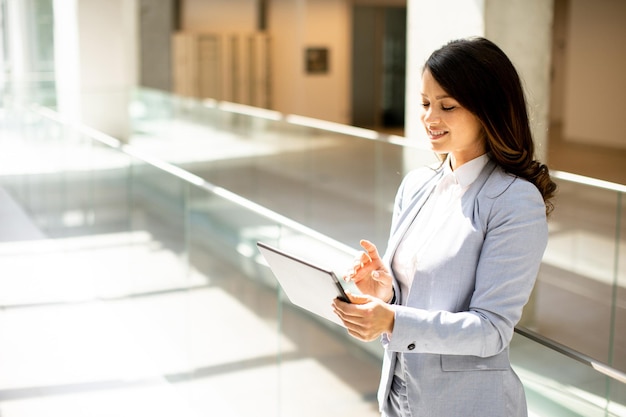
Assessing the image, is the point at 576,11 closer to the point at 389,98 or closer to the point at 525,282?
the point at 389,98

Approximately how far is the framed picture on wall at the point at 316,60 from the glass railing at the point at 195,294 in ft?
38.1

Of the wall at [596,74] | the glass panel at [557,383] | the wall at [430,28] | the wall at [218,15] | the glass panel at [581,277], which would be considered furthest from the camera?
the wall at [218,15]

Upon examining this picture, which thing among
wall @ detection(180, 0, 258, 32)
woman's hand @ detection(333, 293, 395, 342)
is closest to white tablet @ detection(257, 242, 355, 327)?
woman's hand @ detection(333, 293, 395, 342)

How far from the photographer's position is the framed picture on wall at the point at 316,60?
21.7 metres

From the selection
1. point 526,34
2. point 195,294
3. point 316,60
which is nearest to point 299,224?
point 195,294

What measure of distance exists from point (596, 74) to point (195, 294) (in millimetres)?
13782

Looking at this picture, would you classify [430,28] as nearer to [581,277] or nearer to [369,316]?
[581,277]

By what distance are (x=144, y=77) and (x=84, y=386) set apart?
1600cm

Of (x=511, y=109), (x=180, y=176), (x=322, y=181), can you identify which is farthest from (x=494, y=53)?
(x=322, y=181)

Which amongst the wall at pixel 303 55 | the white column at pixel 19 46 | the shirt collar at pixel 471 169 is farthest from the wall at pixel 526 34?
the wall at pixel 303 55

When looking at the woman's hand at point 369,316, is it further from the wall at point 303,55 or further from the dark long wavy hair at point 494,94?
the wall at point 303,55

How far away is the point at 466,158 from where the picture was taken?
2.06 m

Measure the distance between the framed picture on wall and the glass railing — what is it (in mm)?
11604

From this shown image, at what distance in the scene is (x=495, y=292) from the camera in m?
1.88
